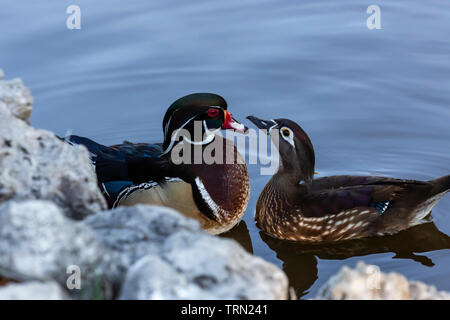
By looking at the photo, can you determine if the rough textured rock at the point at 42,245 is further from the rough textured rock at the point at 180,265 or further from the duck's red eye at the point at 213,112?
the duck's red eye at the point at 213,112

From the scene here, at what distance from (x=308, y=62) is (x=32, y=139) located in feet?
15.5

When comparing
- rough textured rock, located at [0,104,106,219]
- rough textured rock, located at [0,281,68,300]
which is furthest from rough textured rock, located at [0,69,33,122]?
rough textured rock, located at [0,281,68,300]

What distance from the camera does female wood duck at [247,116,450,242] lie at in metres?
4.82

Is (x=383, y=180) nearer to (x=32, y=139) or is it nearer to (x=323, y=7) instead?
(x=32, y=139)

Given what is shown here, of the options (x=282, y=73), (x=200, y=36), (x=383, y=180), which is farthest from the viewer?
(x=200, y=36)

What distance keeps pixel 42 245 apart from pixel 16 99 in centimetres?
115

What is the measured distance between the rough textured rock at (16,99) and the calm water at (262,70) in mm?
2313

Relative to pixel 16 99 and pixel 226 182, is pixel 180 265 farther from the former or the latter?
pixel 226 182

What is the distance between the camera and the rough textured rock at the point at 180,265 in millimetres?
2111

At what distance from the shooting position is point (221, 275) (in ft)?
7.11

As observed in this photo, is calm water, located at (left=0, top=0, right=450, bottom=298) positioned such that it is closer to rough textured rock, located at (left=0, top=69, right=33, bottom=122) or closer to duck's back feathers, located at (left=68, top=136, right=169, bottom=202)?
duck's back feathers, located at (left=68, top=136, right=169, bottom=202)

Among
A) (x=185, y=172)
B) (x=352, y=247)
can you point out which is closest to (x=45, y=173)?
(x=185, y=172)

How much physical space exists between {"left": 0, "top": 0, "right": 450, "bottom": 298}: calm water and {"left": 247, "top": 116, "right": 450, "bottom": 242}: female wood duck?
7.2 inches
